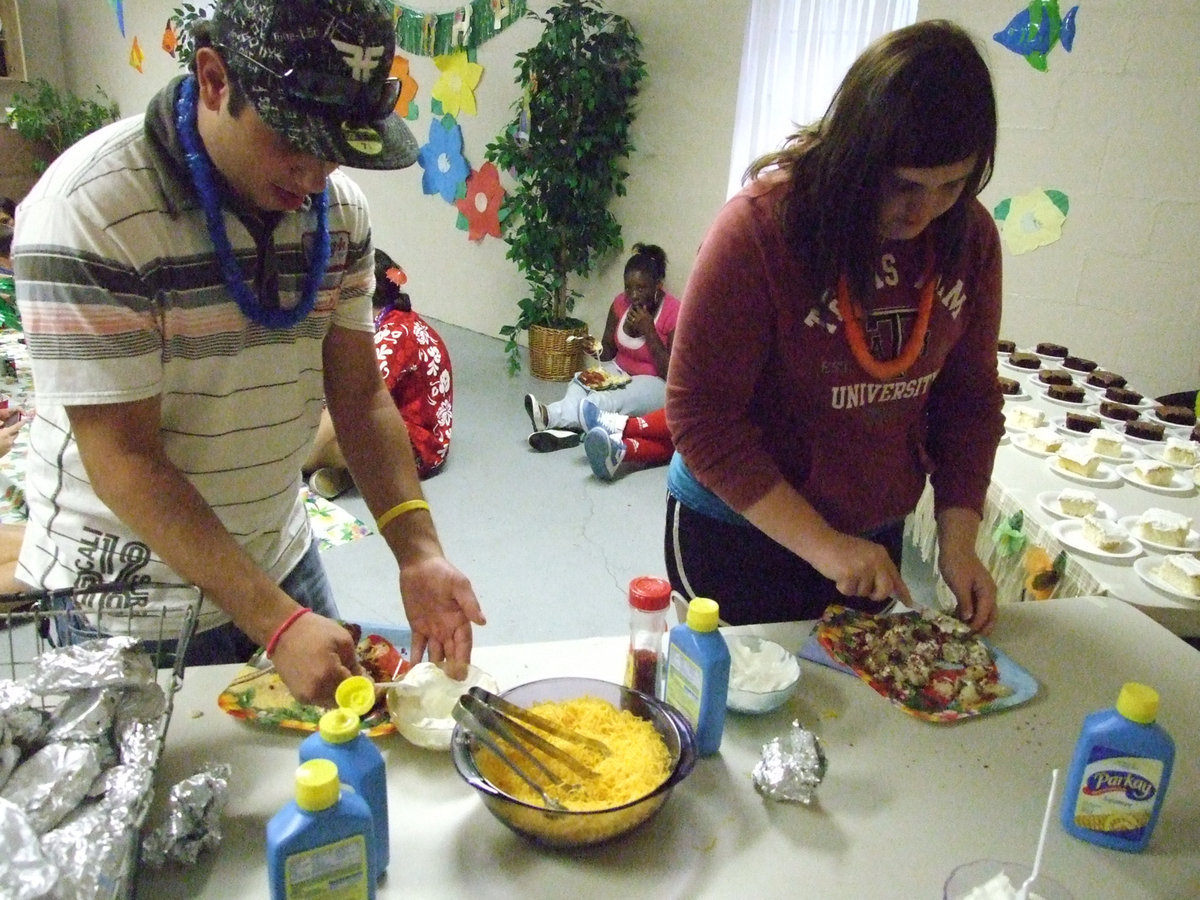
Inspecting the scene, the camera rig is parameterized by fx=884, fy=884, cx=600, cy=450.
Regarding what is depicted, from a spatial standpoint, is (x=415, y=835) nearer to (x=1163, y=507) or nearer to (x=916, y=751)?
(x=916, y=751)

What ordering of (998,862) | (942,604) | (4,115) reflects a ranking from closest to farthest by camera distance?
(998,862), (942,604), (4,115)

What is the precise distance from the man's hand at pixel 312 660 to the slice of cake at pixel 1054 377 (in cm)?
246

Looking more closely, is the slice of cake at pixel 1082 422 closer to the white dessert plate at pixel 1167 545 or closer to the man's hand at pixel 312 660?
the white dessert plate at pixel 1167 545

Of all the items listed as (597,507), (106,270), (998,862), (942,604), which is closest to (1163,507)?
(942,604)

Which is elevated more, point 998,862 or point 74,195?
point 74,195

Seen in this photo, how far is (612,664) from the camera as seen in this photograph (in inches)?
45.3

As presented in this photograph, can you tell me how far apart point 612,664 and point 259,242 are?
68 cm

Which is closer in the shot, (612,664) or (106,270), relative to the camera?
(106,270)

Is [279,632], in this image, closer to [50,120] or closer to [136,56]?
[50,120]

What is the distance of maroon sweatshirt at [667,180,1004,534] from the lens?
1151 mm

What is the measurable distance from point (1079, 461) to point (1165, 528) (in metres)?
0.31

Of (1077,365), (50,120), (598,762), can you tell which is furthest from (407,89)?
(598,762)

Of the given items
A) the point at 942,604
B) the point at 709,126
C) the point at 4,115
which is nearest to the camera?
the point at 942,604

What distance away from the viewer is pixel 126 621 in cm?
107
